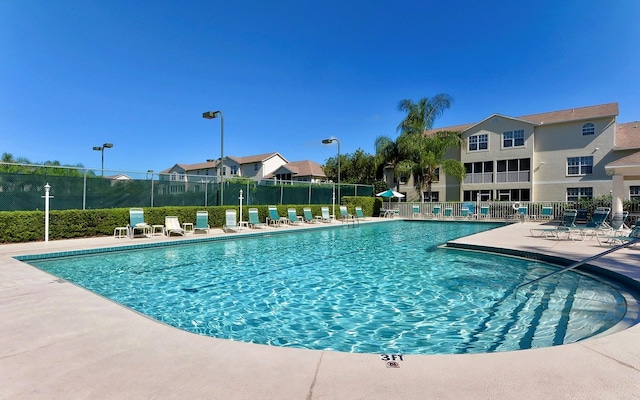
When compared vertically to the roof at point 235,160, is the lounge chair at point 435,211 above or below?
below

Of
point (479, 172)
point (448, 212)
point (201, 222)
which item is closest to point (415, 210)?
point (448, 212)

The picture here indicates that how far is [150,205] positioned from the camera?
14.6 meters

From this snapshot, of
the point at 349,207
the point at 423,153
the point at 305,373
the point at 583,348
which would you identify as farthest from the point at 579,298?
the point at 423,153

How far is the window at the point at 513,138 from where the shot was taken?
84.2 feet

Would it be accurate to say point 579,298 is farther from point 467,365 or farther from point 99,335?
point 99,335

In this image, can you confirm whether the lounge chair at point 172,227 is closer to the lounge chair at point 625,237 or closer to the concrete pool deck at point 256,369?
the concrete pool deck at point 256,369

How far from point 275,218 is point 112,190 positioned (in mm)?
6992

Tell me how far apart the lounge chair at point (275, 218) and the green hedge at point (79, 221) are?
1.79 meters

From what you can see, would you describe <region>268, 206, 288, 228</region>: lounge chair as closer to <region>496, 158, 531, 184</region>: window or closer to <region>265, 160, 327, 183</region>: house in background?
<region>496, 158, 531, 184</region>: window

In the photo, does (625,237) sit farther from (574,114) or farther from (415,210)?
(574,114)

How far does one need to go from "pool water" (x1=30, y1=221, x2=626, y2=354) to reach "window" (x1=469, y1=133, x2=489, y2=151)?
66.3ft

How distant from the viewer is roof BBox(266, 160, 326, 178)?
43.4 metres

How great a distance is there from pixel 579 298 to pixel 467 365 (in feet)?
14.3

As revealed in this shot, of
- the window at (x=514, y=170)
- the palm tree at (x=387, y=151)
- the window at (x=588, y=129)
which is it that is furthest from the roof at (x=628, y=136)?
the palm tree at (x=387, y=151)
